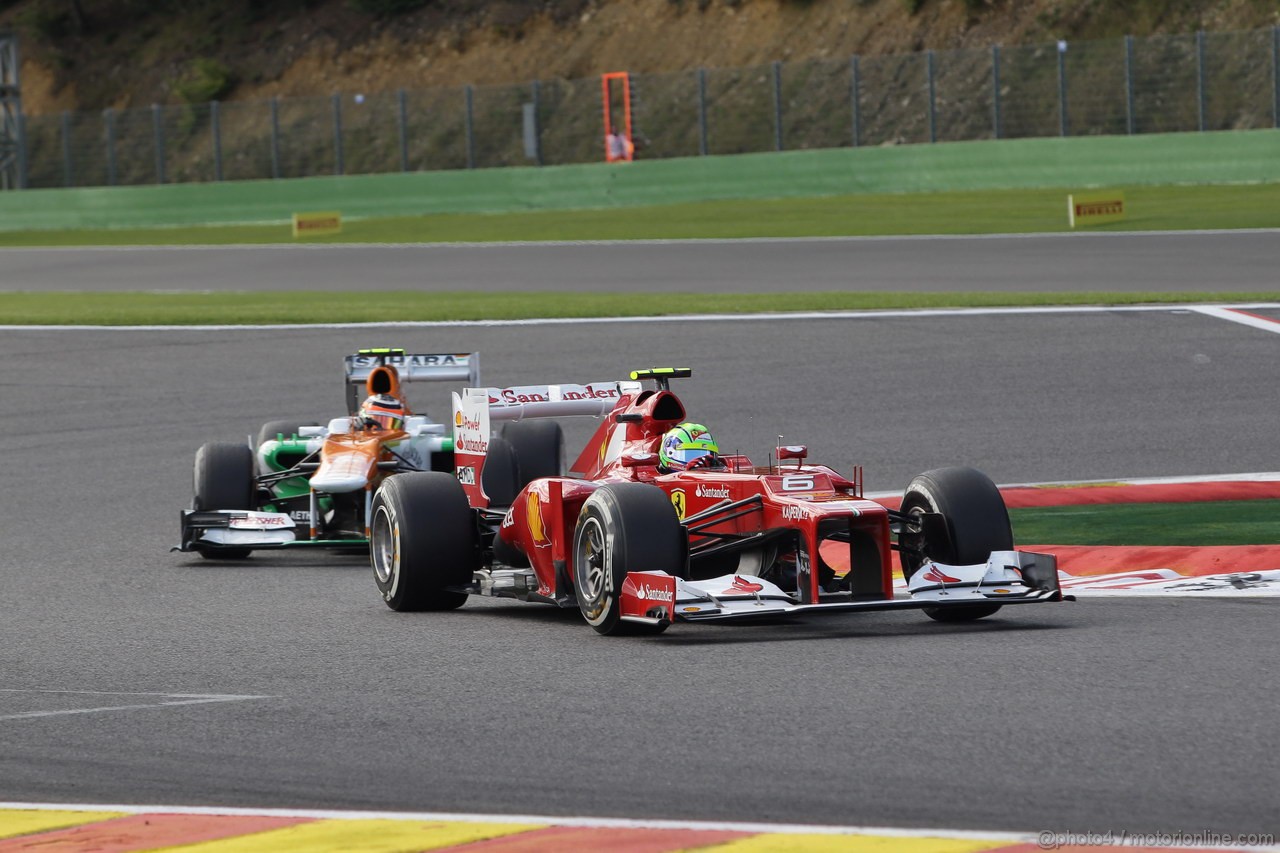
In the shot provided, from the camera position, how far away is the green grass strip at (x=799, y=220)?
3266 cm

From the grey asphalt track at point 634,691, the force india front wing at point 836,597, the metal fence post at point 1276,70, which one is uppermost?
the metal fence post at point 1276,70

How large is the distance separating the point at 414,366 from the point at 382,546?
3.45 meters

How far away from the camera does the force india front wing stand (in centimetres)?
905

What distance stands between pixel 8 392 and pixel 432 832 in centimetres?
1656

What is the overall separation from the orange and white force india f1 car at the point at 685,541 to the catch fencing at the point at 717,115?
94.1 ft

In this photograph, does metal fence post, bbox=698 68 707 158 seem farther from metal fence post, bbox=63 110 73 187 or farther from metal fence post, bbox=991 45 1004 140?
metal fence post, bbox=63 110 73 187

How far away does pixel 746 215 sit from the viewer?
125 ft

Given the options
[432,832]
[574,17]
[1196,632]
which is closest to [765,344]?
[1196,632]

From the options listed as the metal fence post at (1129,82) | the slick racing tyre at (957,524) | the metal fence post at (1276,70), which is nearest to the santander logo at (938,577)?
the slick racing tyre at (957,524)

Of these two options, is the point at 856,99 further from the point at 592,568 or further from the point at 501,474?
the point at 592,568

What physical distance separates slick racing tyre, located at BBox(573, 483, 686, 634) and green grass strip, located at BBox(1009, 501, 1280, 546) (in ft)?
11.6

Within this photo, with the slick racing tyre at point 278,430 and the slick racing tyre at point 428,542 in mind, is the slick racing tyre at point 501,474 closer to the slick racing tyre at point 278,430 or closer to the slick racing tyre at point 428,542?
the slick racing tyre at point 428,542

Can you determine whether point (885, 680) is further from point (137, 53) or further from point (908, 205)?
point (137, 53)

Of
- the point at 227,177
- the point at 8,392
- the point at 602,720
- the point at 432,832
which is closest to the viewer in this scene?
the point at 432,832
